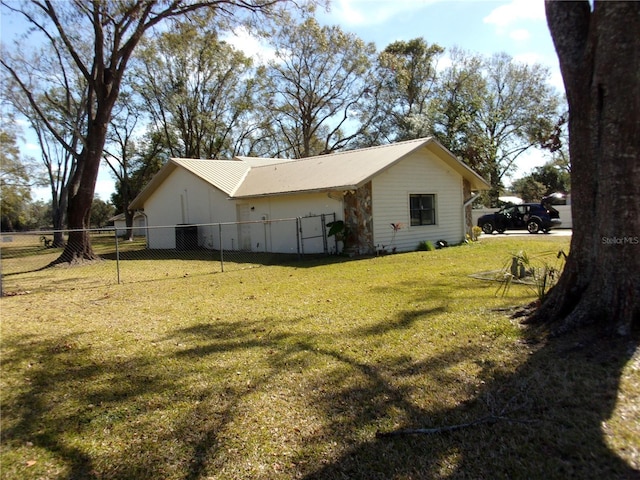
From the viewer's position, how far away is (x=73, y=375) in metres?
4.67

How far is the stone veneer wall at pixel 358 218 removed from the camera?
50.5ft

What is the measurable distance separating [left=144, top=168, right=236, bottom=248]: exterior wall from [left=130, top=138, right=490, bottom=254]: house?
0.17 feet

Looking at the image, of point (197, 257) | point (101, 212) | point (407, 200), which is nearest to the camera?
point (407, 200)

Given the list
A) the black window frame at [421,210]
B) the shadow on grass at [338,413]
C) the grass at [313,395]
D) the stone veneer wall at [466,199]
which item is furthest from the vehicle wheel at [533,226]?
the shadow on grass at [338,413]

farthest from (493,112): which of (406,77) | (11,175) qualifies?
(11,175)

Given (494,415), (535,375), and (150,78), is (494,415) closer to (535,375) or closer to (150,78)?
(535,375)

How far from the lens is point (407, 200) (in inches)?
674

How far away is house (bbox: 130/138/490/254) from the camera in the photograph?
15680mm

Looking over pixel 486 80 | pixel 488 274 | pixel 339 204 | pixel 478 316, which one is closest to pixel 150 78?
pixel 339 204

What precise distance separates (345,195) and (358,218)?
0.93 m

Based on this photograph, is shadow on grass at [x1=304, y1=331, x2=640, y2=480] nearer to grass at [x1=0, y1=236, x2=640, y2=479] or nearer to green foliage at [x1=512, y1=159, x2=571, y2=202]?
grass at [x1=0, y1=236, x2=640, y2=479]

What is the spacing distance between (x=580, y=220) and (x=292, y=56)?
117 feet

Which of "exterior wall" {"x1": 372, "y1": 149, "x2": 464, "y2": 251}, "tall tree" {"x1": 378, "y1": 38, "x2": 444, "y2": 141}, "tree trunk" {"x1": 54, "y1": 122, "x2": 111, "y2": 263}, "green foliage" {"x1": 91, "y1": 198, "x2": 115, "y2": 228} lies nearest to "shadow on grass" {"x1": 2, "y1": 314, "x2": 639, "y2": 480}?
"exterior wall" {"x1": 372, "y1": 149, "x2": 464, "y2": 251}

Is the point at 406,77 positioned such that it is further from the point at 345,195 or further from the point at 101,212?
the point at 101,212
